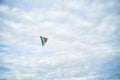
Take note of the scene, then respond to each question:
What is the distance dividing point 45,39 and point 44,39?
0.30m

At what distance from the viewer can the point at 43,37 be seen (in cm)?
1828

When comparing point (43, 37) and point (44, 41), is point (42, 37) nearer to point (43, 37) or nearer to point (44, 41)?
point (43, 37)

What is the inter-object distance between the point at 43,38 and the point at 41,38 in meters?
0.59

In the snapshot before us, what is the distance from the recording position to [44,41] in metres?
17.9

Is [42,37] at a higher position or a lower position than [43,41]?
higher

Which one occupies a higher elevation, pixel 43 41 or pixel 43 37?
pixel 43 37

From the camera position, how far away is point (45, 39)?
1816 centimetres

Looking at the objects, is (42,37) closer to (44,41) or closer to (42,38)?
(42,38)

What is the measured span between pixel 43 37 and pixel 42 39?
2.18 ft

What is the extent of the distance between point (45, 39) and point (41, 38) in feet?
4.05

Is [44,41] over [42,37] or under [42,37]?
under

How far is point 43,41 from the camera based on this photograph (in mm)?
17922

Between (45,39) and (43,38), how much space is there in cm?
68

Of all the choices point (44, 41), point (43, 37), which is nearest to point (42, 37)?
point (43, 37)
